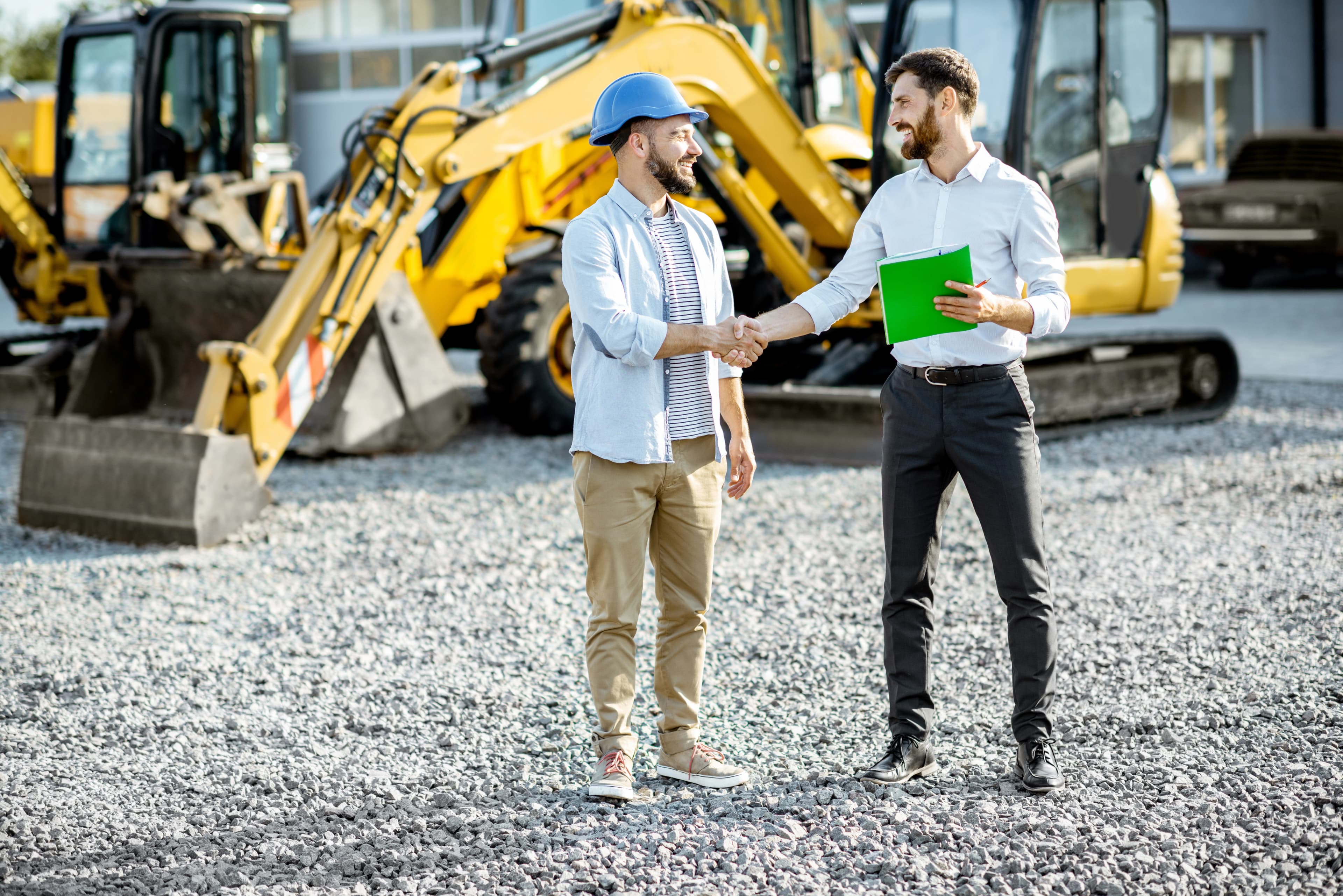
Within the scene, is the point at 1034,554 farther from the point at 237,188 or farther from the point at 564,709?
the point at 237,188

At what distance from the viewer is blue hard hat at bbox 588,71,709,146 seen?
137 inches

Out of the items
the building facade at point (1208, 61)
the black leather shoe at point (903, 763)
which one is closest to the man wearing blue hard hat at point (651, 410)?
the black leather shoe at point (903, 763)

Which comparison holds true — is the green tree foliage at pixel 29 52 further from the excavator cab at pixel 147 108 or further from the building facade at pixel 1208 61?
the excavator cab at pixel 147 108

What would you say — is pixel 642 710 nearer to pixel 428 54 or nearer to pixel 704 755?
pixel 704 755

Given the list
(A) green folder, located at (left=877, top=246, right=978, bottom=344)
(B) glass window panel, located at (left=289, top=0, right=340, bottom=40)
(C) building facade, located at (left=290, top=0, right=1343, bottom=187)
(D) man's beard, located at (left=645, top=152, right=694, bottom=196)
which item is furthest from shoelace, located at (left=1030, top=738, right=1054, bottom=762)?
(B) glass window panel, located at (left=289, top=0, right=340, bottom=40)

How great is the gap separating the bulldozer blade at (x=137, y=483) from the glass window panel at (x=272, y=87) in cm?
615

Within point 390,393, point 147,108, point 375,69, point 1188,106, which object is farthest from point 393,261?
point 1188,106

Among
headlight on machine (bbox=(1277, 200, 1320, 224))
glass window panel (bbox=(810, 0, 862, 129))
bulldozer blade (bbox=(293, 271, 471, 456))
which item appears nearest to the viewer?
bulldozer blade (bbox=(293, 271, 471, 456))

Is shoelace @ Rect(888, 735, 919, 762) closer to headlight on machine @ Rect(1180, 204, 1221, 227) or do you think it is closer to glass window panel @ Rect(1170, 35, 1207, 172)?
headlight on machine @ Rect(1180, 204, 1221, 227)

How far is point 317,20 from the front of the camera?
2450cm

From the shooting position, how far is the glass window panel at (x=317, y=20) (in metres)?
24.4

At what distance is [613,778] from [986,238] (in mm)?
1674

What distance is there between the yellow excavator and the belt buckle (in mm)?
3881

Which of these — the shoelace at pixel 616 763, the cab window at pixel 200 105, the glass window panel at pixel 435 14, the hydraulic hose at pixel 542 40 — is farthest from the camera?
the glass window panel at pixel 435 14
